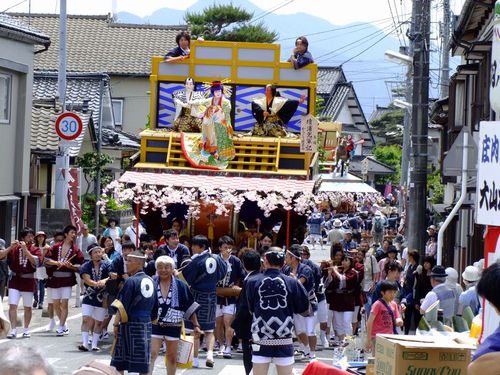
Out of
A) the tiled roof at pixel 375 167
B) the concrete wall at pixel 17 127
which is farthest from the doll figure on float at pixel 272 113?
the tiled roof at pixel 375 167

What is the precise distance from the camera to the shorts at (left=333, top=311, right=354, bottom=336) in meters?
19.0

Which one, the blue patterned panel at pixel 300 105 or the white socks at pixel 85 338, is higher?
the blue patterned panel at pixel 300 105

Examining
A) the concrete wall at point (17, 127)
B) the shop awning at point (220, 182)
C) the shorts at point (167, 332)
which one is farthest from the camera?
the concrete wall at point (17, 127)

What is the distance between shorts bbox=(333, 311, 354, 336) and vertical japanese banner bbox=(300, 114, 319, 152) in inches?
181

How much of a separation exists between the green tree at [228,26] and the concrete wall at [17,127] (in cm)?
3306

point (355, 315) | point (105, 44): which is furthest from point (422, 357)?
point (105, 44)

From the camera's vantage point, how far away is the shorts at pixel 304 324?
16.6 m

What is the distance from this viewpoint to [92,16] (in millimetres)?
54938

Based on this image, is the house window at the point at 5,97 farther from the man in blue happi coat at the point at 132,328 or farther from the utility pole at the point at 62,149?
the man in blue happi coat at the point at 132,328

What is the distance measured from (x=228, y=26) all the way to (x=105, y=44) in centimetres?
1127

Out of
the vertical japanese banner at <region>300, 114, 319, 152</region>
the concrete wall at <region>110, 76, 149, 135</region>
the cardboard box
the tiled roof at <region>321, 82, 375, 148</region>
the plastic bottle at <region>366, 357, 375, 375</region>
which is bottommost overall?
the plastic bottle at <region>366, 357, 375, 375</region>

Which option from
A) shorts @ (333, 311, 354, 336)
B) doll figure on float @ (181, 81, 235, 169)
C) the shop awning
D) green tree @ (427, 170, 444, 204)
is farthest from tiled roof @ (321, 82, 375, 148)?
shorts @ (333, 311, 354, 336)

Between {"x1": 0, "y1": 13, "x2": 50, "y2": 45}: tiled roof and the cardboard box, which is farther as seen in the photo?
{"x1": 0, "y1": 13, "x2": 50, "y2": 45}: tiled roof

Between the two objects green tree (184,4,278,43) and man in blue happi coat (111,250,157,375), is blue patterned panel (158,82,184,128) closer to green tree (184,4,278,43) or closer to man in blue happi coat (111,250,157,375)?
man in blue happi coat (111,250,157,375)
